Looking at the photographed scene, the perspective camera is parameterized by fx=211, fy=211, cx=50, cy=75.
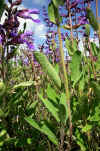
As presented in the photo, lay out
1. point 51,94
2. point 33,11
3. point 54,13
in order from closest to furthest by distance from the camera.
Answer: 1. point 54,13
2. point 51,94
3. point 33,11

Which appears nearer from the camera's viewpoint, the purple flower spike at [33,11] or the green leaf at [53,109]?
the green leaf at [53,109]

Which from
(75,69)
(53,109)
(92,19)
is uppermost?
(92,19)

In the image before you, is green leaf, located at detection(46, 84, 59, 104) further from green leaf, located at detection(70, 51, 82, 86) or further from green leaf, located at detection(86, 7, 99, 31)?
green leaf, located at detection(86, 7, 99, 31)

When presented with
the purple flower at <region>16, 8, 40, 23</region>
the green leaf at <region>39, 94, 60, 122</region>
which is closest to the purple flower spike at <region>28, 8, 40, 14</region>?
the purple flower at <region>16, 8, 40, 23</region>

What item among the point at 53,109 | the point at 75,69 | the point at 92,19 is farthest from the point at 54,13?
the point at 53,109

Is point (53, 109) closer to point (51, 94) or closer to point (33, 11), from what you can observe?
point (51, 94)

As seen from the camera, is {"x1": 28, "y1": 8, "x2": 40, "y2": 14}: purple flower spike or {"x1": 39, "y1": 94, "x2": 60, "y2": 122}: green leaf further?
{"x1": 28, "y1": 8, "x2": 40, "y2": 14}: purple flower spike

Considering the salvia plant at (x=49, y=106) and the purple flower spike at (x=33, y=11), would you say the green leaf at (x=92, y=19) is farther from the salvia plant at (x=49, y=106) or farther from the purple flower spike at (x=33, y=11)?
the purple flower spike at (x=33, y=11)

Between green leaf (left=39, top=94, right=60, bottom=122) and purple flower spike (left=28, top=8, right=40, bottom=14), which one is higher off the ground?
purple flower spike (left=28, top=8, right=40, bottom=14)

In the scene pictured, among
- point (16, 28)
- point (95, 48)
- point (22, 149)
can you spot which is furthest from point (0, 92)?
point (95, 48)

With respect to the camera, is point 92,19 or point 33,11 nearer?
point 92,19

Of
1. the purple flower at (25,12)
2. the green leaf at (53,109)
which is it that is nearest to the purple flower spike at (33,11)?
the purple flower at (25,12)

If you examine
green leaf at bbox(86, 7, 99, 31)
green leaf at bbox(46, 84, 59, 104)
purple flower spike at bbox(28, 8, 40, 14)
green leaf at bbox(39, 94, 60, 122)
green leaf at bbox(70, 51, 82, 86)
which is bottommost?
green leaf at bbox(39, 94, 60, 122)

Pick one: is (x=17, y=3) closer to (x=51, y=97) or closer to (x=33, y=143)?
(x=51, y=97)
